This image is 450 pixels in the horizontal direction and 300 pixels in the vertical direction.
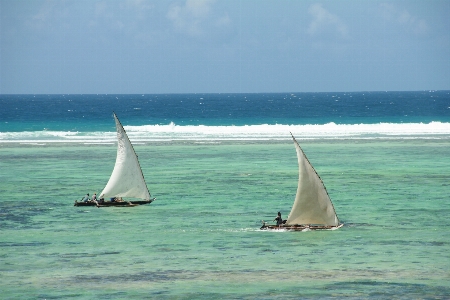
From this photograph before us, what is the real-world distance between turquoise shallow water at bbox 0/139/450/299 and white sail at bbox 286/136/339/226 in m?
0.69

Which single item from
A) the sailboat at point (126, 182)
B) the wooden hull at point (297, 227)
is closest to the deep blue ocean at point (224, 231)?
the wooden hull at point (297, 227)

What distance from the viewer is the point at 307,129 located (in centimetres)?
9638

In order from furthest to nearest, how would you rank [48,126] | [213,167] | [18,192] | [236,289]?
[48,126], [213,167], [18,192], [236,289]

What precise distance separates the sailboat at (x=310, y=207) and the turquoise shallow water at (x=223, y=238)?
2.10 ft

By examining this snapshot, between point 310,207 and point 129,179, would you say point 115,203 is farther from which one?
point 310,207

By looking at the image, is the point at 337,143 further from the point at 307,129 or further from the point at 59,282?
the point at 59,282

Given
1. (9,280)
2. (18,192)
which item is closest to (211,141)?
(18,192)

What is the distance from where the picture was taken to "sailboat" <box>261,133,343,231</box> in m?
27.1

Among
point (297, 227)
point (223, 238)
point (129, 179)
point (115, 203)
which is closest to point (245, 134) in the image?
point (129, 179)

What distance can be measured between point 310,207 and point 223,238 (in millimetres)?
2998

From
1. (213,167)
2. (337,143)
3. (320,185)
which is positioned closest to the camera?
(320,185)

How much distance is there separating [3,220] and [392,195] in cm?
1559

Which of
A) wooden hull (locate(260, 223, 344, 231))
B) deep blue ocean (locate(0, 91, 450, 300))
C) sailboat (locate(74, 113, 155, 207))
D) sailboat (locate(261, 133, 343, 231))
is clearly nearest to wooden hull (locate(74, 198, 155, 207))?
sailboat (locate(74, 113, 155, 207))

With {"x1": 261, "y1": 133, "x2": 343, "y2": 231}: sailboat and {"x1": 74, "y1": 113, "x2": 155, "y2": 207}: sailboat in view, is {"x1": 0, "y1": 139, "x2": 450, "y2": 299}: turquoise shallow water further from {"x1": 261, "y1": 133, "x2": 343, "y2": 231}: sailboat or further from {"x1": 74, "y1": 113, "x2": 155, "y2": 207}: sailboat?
{"x1": 74, "y1": 113, "x2": 155, "y2": 207}: sailboat
